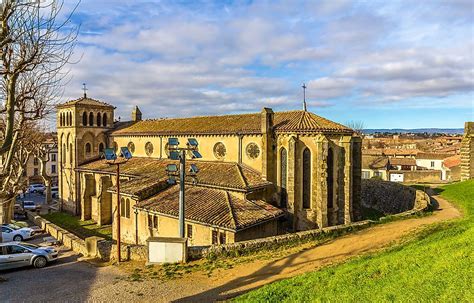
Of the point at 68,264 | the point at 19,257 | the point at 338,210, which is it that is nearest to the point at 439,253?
the point at 338,210

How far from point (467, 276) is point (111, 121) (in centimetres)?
3963

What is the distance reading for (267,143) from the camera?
25109 millimetres

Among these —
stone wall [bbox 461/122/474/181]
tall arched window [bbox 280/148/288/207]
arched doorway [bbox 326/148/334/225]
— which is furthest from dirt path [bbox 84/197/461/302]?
stone wall [bbox 461/122/474/181]

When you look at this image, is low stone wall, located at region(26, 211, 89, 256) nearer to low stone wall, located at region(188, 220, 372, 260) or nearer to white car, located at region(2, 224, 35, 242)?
white car, located at region(2, 224, 35, 242)

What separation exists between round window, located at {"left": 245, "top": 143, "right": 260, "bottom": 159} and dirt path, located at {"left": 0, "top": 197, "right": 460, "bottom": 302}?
33.7 ft

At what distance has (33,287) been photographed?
45.6 feet

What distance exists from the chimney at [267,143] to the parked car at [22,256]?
15200 mm

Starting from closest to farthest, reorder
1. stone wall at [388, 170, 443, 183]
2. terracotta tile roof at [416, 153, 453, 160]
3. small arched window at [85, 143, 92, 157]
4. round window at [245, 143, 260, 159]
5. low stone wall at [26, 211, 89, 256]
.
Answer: low stone wall at [26, 211, 89, 256], round window at [245, 143, 260, 159], small arched window at [85, 143, 92, 157], stone wall at [388, 170, 443, 183], terracotta tile roof at [416, 153, 453, 160]

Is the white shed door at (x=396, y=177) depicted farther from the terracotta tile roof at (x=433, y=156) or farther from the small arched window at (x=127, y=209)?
the small arched window at (x=127, y=209)

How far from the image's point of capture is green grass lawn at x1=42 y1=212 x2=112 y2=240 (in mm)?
28678

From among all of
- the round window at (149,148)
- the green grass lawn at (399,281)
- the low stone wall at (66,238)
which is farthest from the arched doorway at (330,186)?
the round window at (149,148)

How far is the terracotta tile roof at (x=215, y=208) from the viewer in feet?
65.5

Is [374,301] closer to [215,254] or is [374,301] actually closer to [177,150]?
[215,254]

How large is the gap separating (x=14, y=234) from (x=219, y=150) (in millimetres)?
17854
